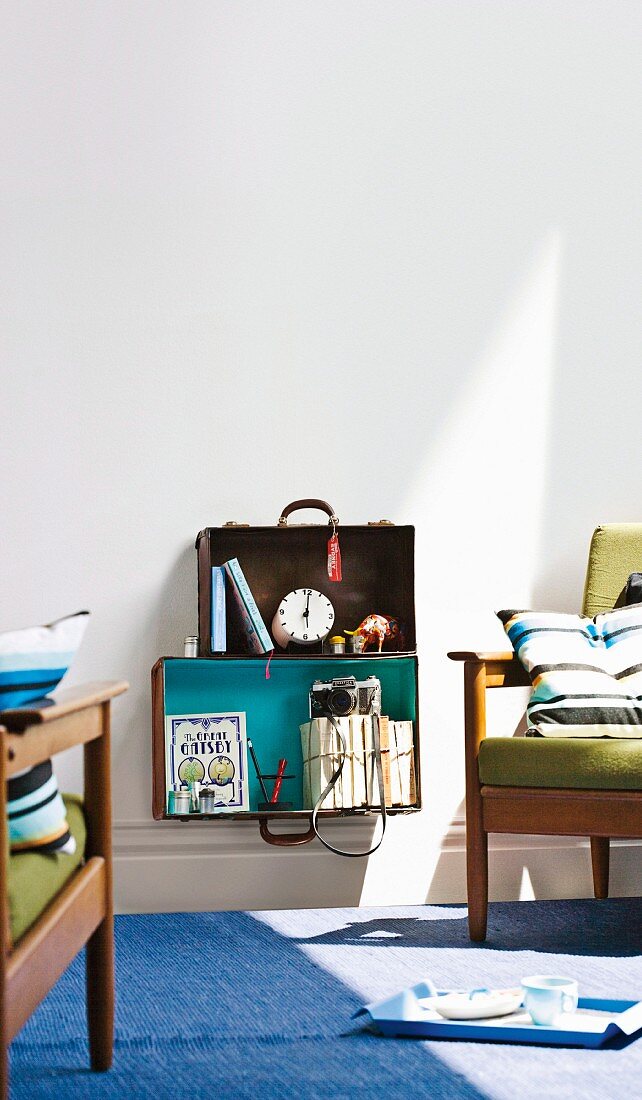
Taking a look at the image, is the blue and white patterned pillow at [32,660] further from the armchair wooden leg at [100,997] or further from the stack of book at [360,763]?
the stack of book at [360,763]

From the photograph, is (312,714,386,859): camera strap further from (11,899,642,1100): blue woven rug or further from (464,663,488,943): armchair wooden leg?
(464,663,488,943): armchair wooden leg

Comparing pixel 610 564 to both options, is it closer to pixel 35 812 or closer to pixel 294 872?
pixel 294 872

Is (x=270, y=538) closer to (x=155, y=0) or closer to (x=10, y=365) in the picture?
(x=10, y=365)

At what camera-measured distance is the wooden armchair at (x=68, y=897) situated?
113 cm

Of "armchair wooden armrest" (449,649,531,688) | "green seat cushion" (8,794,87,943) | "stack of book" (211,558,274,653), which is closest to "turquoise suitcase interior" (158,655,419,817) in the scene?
"stack of book" (211,558,274,653)

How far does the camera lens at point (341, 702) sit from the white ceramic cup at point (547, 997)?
1.11 metres

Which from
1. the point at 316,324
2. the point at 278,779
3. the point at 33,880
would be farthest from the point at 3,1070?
the point at 316,324

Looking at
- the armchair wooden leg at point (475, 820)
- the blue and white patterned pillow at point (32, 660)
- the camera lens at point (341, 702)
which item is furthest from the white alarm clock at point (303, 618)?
the blue and white patterned pillow at point (32, 660)

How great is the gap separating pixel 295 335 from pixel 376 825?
51.7 inches

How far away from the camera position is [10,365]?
2967 millimetres

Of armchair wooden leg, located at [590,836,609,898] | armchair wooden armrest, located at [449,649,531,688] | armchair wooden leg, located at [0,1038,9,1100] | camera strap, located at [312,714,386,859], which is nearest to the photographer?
armchair wooden leg, located at [0,1038,9,1100]

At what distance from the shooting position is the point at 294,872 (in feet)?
9.59

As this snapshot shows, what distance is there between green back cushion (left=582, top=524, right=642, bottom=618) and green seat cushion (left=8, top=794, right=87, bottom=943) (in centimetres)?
170

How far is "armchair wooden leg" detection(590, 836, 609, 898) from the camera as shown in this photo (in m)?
2.91
